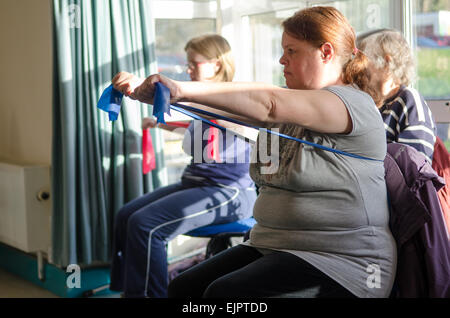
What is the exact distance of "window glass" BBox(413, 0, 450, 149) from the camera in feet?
7.96

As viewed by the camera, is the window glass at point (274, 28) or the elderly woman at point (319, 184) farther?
the window glass at point (274, 28)

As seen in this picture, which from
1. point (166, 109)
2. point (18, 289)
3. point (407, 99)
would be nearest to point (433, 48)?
point (407, 99)

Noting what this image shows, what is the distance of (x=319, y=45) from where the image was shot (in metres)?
1.47

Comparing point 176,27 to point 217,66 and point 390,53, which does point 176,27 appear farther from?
point 390,53

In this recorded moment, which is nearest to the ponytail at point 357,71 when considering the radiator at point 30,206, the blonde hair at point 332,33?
the blonde hair at point 332,33

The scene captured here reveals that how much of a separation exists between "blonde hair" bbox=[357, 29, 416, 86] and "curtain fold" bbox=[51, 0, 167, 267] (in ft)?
4.17

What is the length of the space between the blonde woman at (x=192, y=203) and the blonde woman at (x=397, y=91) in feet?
2.25

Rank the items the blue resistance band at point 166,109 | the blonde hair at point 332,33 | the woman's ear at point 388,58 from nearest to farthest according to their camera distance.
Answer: the blue resistance band at point 166,109 < the blonde hair at point 332,33 < the woman's ear at point 388,58

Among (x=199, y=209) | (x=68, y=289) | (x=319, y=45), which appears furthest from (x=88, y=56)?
(x=319, y=45)

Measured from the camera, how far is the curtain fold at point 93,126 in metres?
2.76

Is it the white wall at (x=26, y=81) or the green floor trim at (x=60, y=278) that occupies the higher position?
the white wall at (x=26, y=81)

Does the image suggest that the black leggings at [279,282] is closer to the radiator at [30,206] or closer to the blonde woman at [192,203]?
the blonde woman at [192,203]

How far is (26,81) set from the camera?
3254mm

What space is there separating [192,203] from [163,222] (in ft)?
0.48
